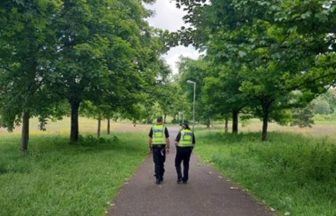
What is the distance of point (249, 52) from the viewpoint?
10.7 metres

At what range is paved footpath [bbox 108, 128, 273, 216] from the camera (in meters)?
9.26

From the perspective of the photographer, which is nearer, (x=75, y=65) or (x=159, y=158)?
(x=159, y=158)

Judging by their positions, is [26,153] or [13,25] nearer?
[13,25]


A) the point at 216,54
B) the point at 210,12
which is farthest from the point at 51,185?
the point at 210,12

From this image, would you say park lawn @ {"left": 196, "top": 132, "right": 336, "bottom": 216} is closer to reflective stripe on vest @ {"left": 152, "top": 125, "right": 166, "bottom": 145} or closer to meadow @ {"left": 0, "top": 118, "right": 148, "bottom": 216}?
reflective stripe on vest @ {"left": 152, "top": 125, "right": 166, "bottom": 145}

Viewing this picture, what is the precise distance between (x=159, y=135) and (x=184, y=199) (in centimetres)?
346

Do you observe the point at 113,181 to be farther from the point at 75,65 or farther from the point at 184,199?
the point at 75,65

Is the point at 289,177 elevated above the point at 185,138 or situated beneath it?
situated beneath

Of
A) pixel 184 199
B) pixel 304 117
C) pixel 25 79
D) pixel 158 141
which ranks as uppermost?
pixel 25 79

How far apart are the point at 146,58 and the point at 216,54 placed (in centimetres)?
1722

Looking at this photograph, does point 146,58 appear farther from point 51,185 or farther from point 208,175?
point 51,185

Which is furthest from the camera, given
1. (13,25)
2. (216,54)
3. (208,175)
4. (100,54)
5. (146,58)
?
(146,58)

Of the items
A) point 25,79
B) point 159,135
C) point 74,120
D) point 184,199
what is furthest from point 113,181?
point 74,120

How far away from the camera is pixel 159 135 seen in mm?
13867
